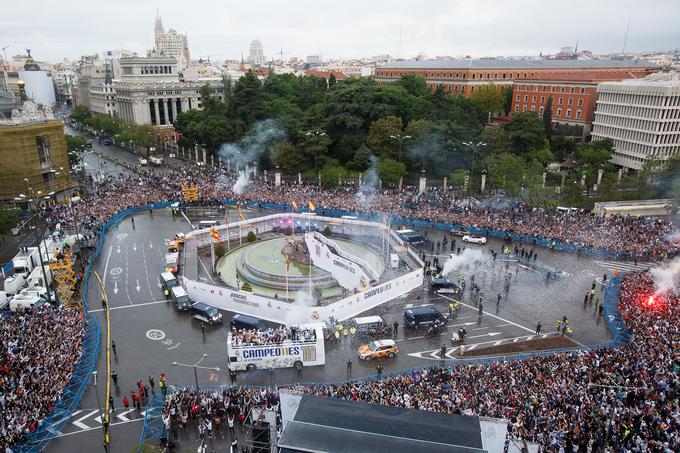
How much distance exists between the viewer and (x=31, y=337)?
2192 centimetres

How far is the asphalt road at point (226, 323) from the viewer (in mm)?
20547

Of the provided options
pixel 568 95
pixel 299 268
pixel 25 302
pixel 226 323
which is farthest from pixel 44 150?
pixel 568 95

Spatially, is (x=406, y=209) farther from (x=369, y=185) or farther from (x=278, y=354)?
(x=278, y=354)

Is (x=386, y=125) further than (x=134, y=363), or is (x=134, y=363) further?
(x=386, y=125)

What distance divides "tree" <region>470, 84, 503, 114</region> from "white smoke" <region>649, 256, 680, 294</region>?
157 ft

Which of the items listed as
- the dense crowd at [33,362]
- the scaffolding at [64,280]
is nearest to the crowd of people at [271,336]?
the dense crowd at [33,362]

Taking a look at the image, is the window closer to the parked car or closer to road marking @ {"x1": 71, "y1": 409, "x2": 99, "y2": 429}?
road marking @ {"x1": 71, "y1": 409, "x2": 99, "y2": 429}

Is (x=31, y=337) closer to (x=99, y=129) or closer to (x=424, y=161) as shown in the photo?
(x=424, y=161)

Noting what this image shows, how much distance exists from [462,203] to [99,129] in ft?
266

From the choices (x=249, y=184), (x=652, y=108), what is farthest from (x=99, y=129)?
(x=652, y=108)

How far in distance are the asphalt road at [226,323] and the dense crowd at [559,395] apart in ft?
7.83

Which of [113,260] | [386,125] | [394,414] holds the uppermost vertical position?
[386,125]

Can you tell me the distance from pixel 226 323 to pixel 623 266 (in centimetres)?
2738

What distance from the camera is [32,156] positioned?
170ft
